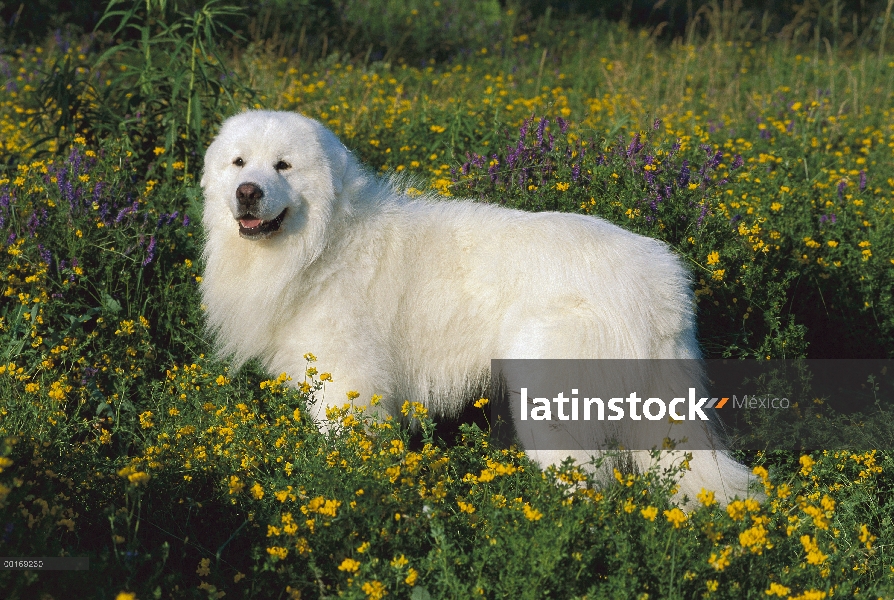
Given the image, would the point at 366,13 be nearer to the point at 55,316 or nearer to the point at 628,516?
the point at 55,316

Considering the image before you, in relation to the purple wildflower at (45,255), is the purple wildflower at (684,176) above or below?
above

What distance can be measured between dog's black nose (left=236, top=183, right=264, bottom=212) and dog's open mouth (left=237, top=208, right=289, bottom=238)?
8cm

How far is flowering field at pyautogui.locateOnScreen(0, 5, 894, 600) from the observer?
2.79 metres

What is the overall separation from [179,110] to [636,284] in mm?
3457

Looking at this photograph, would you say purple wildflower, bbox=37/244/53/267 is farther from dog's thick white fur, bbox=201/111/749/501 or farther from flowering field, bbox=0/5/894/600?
dog's thick white fur, bbox=201/111/749/501

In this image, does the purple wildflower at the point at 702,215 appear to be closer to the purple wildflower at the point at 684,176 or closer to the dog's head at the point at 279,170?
the purple wildflower at the point at 684,176

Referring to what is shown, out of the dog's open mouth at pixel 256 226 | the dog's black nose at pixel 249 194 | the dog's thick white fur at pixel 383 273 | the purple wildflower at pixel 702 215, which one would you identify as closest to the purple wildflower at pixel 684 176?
the purple wildflower at pixel 702 215

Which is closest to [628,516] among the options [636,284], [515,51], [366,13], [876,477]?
[636,284]

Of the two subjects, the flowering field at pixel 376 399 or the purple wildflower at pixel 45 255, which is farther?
the purple wildflower at pixel 45 255

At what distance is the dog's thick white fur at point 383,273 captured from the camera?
369 cm

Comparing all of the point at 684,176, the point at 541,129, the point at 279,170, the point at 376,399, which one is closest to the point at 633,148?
the point at 684,176

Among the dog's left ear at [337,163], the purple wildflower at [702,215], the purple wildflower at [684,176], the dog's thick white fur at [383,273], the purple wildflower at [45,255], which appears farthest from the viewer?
the purple wildflower at [684,176]

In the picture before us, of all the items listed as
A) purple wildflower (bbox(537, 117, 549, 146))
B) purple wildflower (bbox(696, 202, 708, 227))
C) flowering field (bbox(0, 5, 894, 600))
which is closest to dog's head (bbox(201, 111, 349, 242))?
flowering field (bbox(0, 5, 894, 600))

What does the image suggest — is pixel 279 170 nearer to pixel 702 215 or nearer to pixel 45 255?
pixel 45 255
